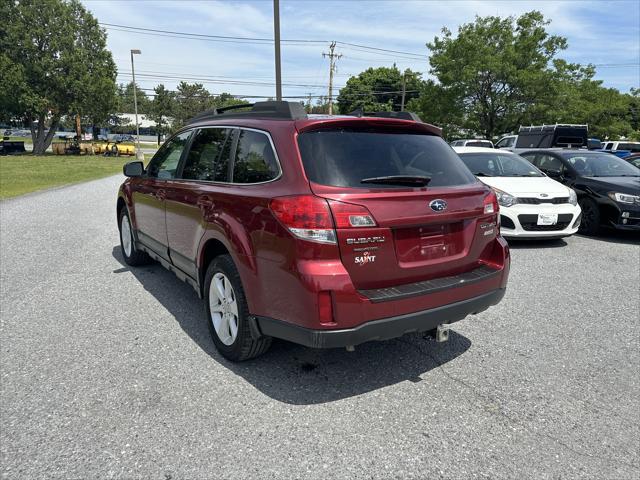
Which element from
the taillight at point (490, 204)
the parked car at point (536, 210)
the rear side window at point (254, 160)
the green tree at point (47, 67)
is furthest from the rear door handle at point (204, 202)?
the green tree at point (47, 67)

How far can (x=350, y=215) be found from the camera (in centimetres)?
265

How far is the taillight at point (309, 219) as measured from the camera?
Result: 2.62 meters

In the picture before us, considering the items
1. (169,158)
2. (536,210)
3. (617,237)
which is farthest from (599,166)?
(169,158)

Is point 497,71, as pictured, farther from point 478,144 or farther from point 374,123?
point 374,123

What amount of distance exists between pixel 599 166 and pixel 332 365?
8260mm

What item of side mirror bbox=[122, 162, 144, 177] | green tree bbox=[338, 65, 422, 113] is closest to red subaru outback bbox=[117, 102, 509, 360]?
side mirror bbox=[122, 162, 144, 177]

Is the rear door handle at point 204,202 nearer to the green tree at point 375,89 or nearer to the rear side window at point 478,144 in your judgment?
the rear side window at point 478,144

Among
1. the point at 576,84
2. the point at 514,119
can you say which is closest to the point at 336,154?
the point at 514,119

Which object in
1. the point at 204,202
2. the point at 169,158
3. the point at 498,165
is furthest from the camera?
the point at 498,165

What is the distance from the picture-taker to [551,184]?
313 inches

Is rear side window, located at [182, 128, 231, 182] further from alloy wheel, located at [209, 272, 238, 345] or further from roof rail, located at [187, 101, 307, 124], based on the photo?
alloy wheel, located at [209, 272, 238, 345]

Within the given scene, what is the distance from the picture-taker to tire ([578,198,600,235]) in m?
8.38

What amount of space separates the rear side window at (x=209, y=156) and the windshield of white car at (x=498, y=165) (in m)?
5.86

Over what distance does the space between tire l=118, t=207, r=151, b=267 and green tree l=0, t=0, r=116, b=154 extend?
3691cm
